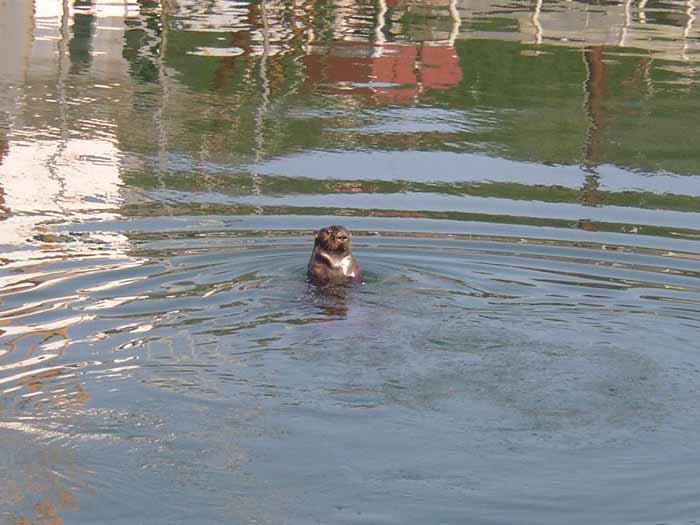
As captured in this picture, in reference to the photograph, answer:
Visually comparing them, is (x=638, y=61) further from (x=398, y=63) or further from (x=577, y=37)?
(x=398, y=63)

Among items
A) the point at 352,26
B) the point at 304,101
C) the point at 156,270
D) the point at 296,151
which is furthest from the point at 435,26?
the point at 156,270

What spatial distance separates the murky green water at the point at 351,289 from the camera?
7.53m

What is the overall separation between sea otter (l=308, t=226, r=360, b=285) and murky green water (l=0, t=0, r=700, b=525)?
0.17 m

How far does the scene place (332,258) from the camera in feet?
36.3

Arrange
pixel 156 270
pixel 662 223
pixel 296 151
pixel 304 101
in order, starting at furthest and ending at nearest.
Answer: pixel 304 101 < pixel 296 151 < pixel 662 223 < pixel 156 270

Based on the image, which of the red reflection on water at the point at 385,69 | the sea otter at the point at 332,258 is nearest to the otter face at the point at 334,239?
the sea otter at the point at 332,258

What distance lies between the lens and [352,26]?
24.2 meters

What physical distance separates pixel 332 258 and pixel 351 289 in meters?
0.28

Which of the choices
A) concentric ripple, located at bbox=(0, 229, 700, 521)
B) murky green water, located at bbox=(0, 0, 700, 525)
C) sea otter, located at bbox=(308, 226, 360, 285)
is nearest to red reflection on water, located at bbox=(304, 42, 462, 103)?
murky green water, located at bbox=(0, 0, 700, 525)

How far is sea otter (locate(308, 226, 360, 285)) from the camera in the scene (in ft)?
36.2

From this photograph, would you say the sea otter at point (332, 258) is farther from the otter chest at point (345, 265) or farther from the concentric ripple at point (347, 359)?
the concentric ripple at point (347, 359)

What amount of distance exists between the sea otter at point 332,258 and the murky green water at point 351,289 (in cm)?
17

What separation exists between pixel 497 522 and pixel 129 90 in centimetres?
1299

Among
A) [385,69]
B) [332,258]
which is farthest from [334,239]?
[385,69]
